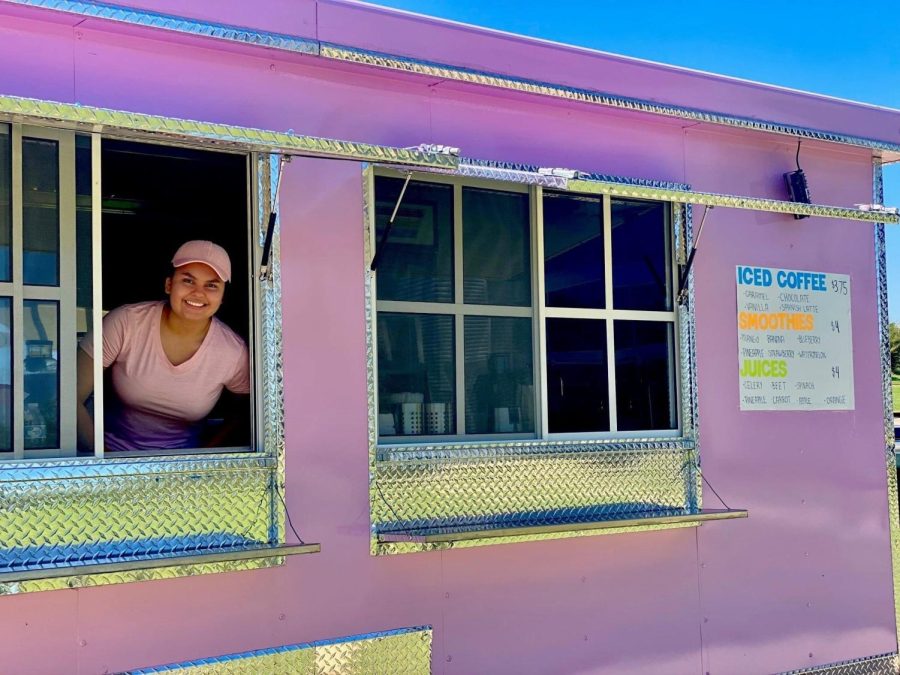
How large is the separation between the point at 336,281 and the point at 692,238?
2.14 m

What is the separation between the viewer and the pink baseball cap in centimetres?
447

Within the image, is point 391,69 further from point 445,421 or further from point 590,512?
point 590,512

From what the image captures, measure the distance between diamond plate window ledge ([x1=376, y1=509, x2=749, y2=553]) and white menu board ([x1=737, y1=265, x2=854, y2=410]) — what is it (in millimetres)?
795

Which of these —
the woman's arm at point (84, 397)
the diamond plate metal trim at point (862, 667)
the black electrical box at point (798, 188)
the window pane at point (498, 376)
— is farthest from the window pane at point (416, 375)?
the diamond plate metal trim at point (862, 667)

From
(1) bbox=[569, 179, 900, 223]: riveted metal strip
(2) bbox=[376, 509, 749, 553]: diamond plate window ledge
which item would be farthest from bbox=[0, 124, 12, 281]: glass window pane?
(1) bbox=[569, 179, 900, 223]: riveted metal strip

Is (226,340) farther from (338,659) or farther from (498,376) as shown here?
(338,659)

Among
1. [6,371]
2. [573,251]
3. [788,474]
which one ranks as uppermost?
[573,251]

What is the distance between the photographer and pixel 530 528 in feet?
15.6

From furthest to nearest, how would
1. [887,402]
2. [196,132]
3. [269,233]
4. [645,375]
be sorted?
[887,402], [645,375], [269,233], [196,132]

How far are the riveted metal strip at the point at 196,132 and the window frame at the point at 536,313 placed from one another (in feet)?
1.48

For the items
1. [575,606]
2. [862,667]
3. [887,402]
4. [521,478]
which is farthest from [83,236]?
[862,667]

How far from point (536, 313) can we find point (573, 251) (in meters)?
0.42

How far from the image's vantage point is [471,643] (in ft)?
15.3

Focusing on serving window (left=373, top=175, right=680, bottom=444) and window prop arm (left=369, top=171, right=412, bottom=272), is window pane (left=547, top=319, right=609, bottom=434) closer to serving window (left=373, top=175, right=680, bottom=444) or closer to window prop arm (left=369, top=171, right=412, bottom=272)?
serving window (left=373, top=175, right=680, bottom=444)
